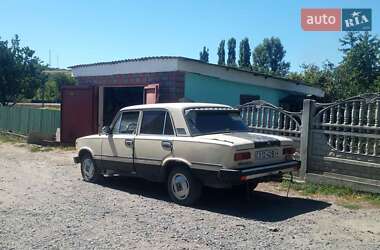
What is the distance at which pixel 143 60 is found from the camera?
15.2 m

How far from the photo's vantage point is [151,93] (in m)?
14.5

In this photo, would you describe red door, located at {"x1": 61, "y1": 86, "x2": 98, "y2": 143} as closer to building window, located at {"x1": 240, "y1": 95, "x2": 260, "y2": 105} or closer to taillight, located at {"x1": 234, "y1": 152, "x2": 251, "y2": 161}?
building window, located at {"x1": 240, "y1": 95, "x2": 260, "y2": 105}

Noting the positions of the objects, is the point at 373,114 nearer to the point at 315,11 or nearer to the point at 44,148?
the point at 315,11

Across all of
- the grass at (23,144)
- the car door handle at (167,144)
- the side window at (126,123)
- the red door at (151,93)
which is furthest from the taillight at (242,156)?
the grass at (23,144)

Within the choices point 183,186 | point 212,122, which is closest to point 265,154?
point 212,122

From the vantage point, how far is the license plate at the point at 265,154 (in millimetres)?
7676

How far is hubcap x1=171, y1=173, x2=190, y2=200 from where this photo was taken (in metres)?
7.94

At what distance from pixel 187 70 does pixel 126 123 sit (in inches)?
204

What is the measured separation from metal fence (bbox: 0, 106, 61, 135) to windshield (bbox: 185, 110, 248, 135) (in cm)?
1216

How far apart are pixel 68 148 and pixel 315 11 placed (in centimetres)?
938

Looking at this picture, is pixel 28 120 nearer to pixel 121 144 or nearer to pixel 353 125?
pixel 121 144

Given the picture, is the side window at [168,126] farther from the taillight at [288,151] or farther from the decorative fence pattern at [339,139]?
the decorative fence pattern at [339,139]

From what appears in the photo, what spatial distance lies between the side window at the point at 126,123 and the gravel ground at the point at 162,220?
114 centimetres

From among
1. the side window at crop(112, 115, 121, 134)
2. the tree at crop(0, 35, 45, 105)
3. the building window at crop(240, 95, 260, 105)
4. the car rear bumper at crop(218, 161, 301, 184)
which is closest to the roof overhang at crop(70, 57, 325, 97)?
the building window at crop(240, 95, 260, 105)
